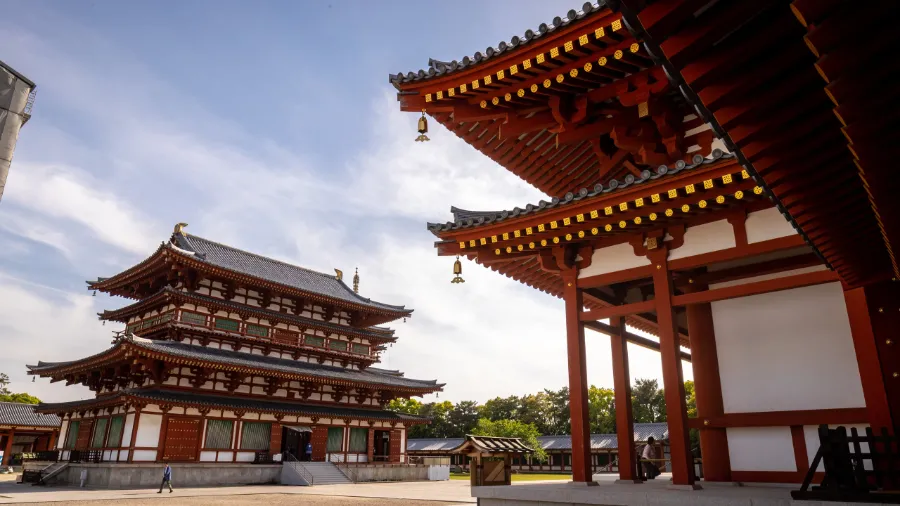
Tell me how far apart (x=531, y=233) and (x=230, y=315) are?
25205mm

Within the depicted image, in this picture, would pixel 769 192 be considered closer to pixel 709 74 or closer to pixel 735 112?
pixel 735 112

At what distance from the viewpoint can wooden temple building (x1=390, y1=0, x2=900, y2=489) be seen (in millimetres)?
6500

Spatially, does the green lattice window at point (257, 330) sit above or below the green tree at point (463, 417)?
above

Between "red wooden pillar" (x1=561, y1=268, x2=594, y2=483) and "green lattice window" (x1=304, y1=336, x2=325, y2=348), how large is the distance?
86.6ft

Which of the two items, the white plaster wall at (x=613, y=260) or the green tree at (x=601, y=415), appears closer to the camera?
the white plaster wall at (x=613, y=260)

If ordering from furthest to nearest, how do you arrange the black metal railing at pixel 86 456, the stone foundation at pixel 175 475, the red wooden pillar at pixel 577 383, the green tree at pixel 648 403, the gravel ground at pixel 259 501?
the green tree at pixel 648 403 < the black metal railing at pixel 86 456 < the stone foundation at pixel 175 475 < the gravel ground at pixel 259 501 < the red wooden pillar at pixel 577 383

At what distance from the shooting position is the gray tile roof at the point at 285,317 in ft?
91.6

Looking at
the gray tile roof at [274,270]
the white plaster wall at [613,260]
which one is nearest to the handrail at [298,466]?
the gray tile roof at [274,270]

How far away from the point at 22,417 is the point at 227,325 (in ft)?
82.7

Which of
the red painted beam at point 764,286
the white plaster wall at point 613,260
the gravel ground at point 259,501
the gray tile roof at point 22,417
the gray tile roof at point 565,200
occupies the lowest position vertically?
the gravel ground at point 259,501

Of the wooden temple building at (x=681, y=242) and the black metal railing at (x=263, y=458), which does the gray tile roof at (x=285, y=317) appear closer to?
the black metal railing at (x=263, y=458)

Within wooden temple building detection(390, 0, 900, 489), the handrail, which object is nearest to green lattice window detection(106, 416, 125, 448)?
the handrail

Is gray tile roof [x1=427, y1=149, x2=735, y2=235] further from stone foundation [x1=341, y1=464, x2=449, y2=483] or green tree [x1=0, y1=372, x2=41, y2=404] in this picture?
green tree [x1=0, y1=372, x2=41, y2=404]

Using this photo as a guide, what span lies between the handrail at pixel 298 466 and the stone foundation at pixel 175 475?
688 mm
